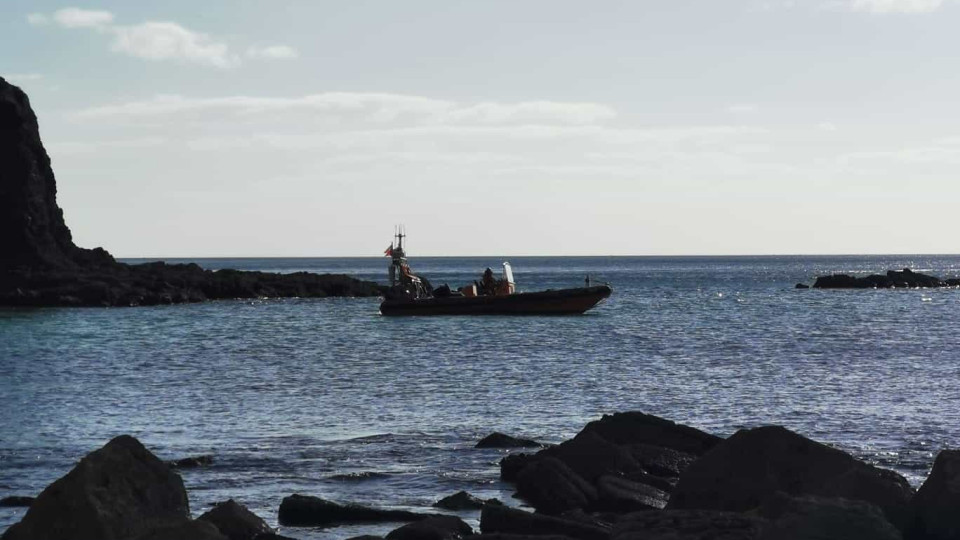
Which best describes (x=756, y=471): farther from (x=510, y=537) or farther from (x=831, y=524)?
(x=831, y=524)

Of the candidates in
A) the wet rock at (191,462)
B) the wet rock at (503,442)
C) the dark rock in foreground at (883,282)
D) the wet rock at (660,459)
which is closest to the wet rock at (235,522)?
the wet rock at (660,459)

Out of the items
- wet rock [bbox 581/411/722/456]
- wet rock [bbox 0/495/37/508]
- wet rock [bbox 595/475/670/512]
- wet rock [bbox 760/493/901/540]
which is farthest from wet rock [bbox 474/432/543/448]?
wet rock [bbox 760/493/901/540]

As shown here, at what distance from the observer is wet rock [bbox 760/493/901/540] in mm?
9750

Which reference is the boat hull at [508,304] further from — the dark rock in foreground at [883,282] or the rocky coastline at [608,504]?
the dark rock in foreground at [883,282]

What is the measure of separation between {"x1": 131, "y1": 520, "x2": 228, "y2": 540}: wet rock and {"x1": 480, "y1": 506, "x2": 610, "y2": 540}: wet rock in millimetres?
2964

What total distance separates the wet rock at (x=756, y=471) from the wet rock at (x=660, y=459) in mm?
2851

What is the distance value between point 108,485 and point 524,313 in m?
57.0

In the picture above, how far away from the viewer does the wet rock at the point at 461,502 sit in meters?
16.1

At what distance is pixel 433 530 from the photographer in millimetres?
13148

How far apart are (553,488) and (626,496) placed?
3.75ft

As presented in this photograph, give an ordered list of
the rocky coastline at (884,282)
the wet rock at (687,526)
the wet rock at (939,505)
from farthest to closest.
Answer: the rocky coastline at (884,282)
the wet rock at (939,505)
the wet rock at (687,526)

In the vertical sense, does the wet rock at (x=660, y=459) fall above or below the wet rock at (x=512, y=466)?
above

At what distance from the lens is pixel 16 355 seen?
44.4 m

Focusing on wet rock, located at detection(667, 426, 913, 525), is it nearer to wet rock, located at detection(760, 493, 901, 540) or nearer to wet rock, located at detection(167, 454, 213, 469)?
wet rock, located at detection(760, 493, 901, 540)
